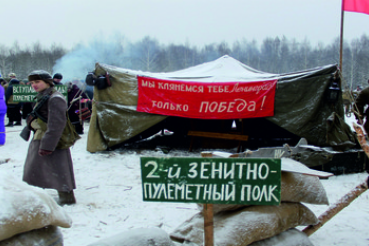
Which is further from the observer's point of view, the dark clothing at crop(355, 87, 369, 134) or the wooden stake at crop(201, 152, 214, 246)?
the dark clothing at crop(355, 87, 369, 134)

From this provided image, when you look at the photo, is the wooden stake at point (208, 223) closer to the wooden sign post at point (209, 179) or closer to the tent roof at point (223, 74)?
the wooden sign post at point (209, 179)

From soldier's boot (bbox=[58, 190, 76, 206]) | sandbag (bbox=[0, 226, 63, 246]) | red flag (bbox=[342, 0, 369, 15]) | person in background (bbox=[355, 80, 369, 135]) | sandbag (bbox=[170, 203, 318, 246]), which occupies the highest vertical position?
red flag (bbox=[342, 0, 369, 15])

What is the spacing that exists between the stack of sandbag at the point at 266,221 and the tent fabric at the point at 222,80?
3659 millimetres

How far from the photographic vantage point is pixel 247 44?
179 feet

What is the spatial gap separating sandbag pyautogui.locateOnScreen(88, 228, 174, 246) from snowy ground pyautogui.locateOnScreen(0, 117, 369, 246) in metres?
1.05

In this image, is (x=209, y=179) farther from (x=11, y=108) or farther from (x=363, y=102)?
(x=11, y=108)

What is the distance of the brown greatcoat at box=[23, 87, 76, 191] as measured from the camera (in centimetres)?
363

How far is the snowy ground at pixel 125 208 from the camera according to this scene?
3.37 m

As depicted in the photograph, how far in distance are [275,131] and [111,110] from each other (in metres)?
4.55

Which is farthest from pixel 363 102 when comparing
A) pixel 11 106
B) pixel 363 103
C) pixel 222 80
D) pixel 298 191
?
pixel 11 106

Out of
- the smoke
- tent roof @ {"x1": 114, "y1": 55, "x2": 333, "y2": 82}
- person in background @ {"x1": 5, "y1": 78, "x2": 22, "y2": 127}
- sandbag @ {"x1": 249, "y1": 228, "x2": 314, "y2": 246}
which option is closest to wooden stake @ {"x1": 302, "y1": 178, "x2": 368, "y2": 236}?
sandbag @ {"x1": 249, "y1": 228, "x2": 314, "y2": 246}

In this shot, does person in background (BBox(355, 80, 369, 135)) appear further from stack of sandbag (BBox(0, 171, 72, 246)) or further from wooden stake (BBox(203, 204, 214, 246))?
stack of sandbag (BBox(0, 171, 72, 246))

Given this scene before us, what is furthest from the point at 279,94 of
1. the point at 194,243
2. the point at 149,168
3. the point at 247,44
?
the point at 247,44

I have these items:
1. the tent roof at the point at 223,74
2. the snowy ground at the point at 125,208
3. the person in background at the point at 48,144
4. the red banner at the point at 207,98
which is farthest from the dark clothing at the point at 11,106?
the person in background at the point at 48,144
